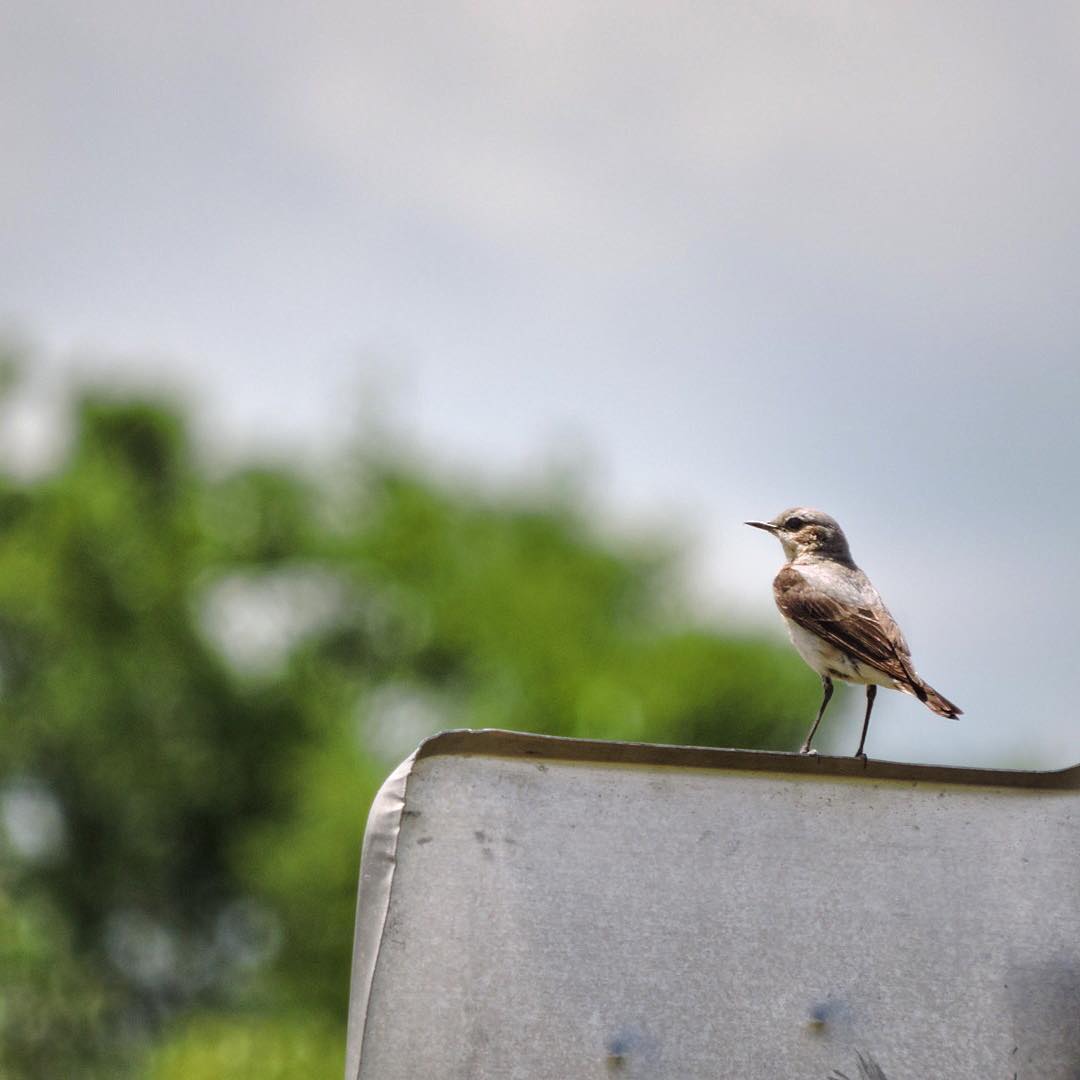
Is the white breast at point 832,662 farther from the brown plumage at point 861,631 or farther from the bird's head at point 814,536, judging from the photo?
the bird's head at point 814,536

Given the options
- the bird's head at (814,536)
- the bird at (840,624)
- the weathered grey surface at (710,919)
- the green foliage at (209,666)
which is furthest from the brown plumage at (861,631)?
the green foliage at (209,666)

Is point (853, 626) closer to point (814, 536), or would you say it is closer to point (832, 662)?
point (832, 662)

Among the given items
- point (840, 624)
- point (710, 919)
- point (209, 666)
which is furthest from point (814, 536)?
point (209, 666)

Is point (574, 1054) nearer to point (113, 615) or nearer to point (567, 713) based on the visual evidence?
point (567, 713)

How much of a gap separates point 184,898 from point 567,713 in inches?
606

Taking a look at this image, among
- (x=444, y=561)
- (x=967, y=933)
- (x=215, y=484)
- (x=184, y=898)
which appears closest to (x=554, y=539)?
(x=444, y=561)

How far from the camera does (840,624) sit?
788cm

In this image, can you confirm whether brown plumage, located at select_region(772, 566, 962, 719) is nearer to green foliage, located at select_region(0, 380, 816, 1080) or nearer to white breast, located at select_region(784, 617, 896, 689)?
white breast, located at select_region(784, 617, 896, 689)

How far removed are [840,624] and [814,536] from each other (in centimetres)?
100

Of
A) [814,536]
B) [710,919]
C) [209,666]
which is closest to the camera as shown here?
[710,919]

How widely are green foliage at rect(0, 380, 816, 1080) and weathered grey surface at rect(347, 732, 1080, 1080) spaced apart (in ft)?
117

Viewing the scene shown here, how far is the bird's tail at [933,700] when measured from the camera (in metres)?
7.19

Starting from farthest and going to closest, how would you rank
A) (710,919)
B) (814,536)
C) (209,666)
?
(209,666), (814,536), (710,919)

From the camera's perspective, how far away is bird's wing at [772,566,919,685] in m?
7.67
